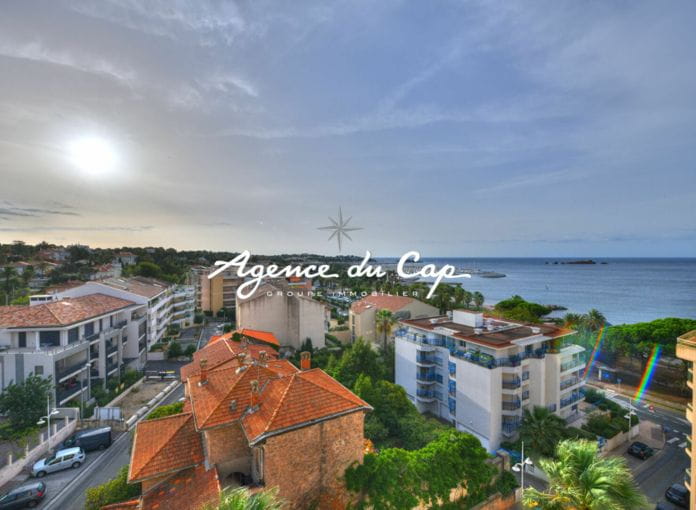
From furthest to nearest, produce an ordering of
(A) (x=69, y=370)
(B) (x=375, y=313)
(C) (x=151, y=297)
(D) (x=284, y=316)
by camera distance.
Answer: (B) (x=375, y=313)
(D) (x=284, y=316)
(C) (x=151, y=297)
(A) (x=69, y=370)

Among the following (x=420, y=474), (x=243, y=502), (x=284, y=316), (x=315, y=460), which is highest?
(x=243, y=502)

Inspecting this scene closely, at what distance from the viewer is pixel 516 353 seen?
29.0 meters

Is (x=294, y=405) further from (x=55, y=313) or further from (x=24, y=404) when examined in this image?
(x=55, y=313)

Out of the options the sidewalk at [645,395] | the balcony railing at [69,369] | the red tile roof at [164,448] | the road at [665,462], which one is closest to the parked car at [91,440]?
the balcony railing at [69,369]

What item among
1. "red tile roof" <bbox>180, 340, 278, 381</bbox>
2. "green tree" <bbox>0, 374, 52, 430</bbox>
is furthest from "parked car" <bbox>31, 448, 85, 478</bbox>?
"red tile roof" <bbox>180, 340, 278, 381</bbox>

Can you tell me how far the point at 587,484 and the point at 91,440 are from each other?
32.6m

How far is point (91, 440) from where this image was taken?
86.0 ft

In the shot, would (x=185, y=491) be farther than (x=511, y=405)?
No

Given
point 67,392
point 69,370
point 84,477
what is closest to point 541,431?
point 84,477

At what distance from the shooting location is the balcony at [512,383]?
28562mm

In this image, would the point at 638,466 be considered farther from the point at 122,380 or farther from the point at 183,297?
the point at 183,297

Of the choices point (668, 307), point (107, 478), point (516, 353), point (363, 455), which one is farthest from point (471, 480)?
point (668, 307)

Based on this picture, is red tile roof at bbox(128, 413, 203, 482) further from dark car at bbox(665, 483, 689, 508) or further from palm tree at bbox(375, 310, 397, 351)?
palm tree at bbox(375, 310, 397, 351)

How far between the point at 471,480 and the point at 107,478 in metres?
23.9
